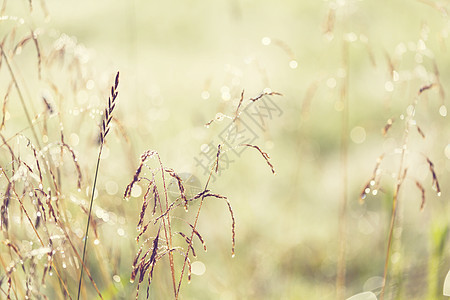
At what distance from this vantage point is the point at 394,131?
225cm

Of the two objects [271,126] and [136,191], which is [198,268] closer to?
[136,191]

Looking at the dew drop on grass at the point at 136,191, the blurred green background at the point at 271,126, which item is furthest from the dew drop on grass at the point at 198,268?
the dew drop on grass at the point at 136,191

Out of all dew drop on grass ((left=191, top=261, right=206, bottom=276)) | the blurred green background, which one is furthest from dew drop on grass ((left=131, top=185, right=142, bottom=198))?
dew drop on grass ((left=191, top=261, right=206, bottom=276))

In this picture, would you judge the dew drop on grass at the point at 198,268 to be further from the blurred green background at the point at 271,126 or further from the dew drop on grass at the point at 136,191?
the dew drop on grass at the point at 136,191

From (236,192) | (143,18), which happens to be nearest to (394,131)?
(236,192)

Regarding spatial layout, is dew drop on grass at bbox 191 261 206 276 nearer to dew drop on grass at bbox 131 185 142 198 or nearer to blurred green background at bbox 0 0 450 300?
blurred green background at bbox 0 0 450 300

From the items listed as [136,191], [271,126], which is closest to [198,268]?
[136,191]

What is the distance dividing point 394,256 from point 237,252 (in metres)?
0.49

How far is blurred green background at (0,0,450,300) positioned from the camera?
4.51ft

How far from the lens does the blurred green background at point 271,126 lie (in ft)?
4.51

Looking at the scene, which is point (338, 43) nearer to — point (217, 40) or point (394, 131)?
point (217, 40)

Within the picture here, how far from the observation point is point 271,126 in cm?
257

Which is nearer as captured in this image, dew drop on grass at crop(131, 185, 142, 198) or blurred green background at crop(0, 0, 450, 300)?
blurred green background at crop(0, 0, 450, 300)

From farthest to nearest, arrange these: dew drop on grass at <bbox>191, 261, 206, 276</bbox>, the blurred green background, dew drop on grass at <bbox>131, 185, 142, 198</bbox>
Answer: dew drop on grass at <bbox>191, 261, 206, 276</bbox> → dew drop on grass at <bbox>131, 185, 142, 198</bbox> → the blurred green background
